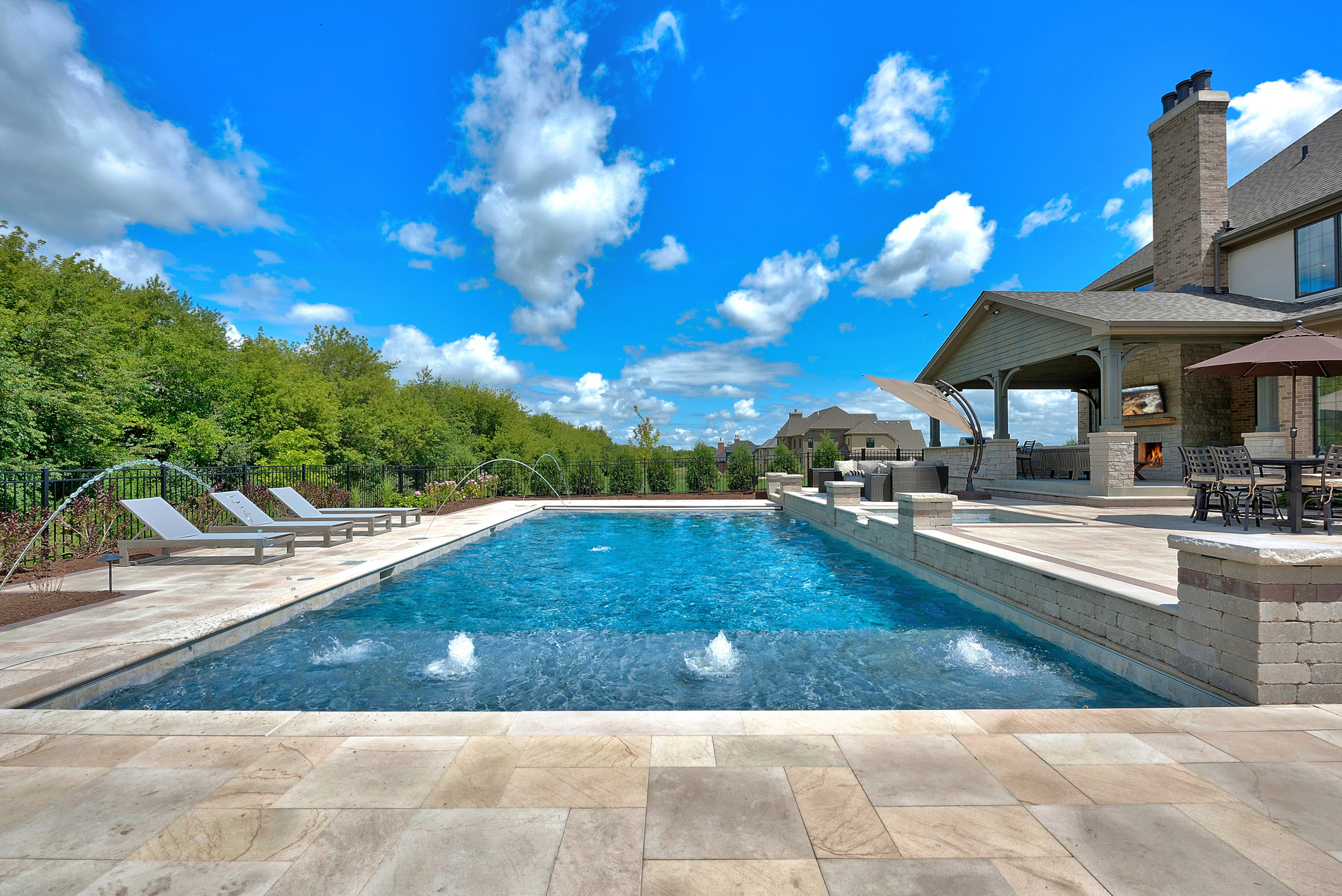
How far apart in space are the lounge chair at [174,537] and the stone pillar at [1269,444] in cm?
1811

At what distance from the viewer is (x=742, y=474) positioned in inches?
813

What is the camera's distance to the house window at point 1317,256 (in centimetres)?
1245

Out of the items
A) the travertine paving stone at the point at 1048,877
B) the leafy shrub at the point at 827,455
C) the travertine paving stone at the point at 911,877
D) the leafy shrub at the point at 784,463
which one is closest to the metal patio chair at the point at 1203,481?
the travertine paving stone at the point at 1048,877

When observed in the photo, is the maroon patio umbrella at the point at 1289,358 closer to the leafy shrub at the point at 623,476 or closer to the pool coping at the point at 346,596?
the pool coping at the point at 346,596

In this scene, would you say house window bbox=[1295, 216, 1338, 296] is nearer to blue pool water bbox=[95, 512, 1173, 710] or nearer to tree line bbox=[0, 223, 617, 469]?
blue pool water bbox=[95, 512, 1173, 710]

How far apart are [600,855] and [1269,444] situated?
626 inches

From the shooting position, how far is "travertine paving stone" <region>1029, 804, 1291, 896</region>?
1.67 metres

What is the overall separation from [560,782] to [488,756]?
1.51 ft

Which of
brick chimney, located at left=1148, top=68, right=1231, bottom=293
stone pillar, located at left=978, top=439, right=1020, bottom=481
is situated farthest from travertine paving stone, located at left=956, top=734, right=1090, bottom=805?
brick chimney, located at left=1148, top=68, right=1231, bottom=293

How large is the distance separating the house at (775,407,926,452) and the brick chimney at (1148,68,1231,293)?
4008 centimetres

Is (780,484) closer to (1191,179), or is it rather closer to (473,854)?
(1191,179)

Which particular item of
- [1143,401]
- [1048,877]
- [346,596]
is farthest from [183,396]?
[1143,401]

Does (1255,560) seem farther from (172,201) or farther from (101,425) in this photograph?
(172,201)

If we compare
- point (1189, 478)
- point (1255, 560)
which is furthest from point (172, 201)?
point (1189, 478)
